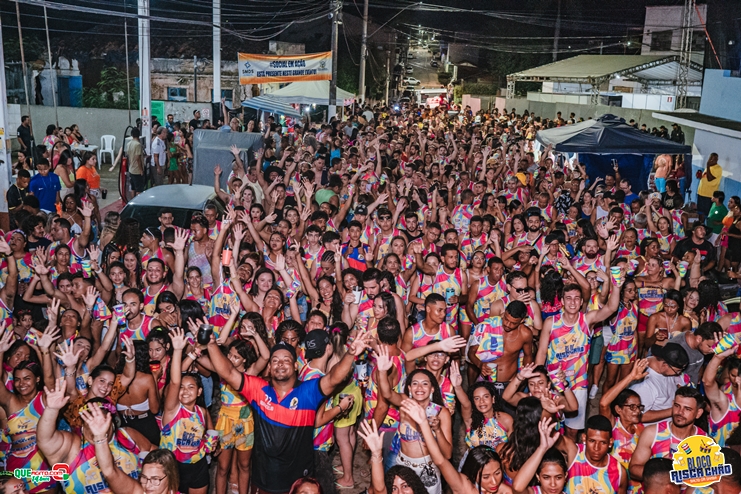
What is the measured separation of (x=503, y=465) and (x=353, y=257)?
452 centimetres

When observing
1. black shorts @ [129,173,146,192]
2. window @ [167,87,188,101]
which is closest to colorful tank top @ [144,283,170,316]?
black shorts @ [129,173,146,192]

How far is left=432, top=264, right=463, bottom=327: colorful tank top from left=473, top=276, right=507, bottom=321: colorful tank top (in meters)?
0.22

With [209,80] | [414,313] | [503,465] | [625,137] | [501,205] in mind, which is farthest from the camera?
[209,80]

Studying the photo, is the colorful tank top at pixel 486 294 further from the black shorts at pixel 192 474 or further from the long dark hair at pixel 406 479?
the long dark hair at pixel 406 479

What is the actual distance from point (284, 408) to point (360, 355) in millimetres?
1138

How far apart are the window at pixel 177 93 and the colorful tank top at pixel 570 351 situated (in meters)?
31.7

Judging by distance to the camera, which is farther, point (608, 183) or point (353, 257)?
point (608, 183)

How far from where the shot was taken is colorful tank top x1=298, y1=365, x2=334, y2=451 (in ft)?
19.4

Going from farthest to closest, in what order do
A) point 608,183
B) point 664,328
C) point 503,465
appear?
point 608,183 → point 664,328 → point 503,465

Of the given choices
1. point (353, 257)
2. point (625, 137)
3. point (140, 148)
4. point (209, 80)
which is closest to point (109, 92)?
point (209, 80)

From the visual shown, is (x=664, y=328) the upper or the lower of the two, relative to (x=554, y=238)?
lower

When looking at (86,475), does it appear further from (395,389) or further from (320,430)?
(395,389)

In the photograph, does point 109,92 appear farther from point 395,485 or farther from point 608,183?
point 395,485

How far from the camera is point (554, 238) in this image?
9.20 m
